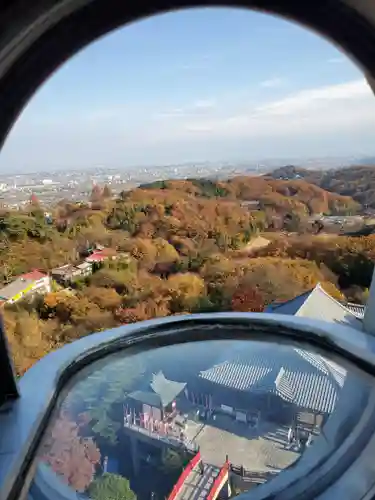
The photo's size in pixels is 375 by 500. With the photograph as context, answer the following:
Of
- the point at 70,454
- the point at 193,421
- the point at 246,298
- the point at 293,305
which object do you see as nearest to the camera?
the point at 70,454

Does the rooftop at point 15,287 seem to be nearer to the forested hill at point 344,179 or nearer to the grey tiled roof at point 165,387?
the grey tiled roof at point 165,387

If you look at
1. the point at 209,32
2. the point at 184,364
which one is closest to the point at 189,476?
the point at 184,364

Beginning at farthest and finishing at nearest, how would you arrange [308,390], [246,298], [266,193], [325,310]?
[246,298] < [266,193] < [325,310] < [308,390]

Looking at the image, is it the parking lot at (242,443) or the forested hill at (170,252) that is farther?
the forested hill at (170,252)

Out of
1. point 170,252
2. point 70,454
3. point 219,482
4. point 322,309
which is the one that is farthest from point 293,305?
point 70,454

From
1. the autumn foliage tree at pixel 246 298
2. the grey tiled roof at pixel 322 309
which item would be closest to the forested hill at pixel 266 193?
the grey tiled roof at pixel 322 309

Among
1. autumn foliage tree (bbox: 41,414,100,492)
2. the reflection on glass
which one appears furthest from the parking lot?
autumn foliage tree (bbox: 41,414,100,492)

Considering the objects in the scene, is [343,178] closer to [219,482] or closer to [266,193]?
[266,193]
